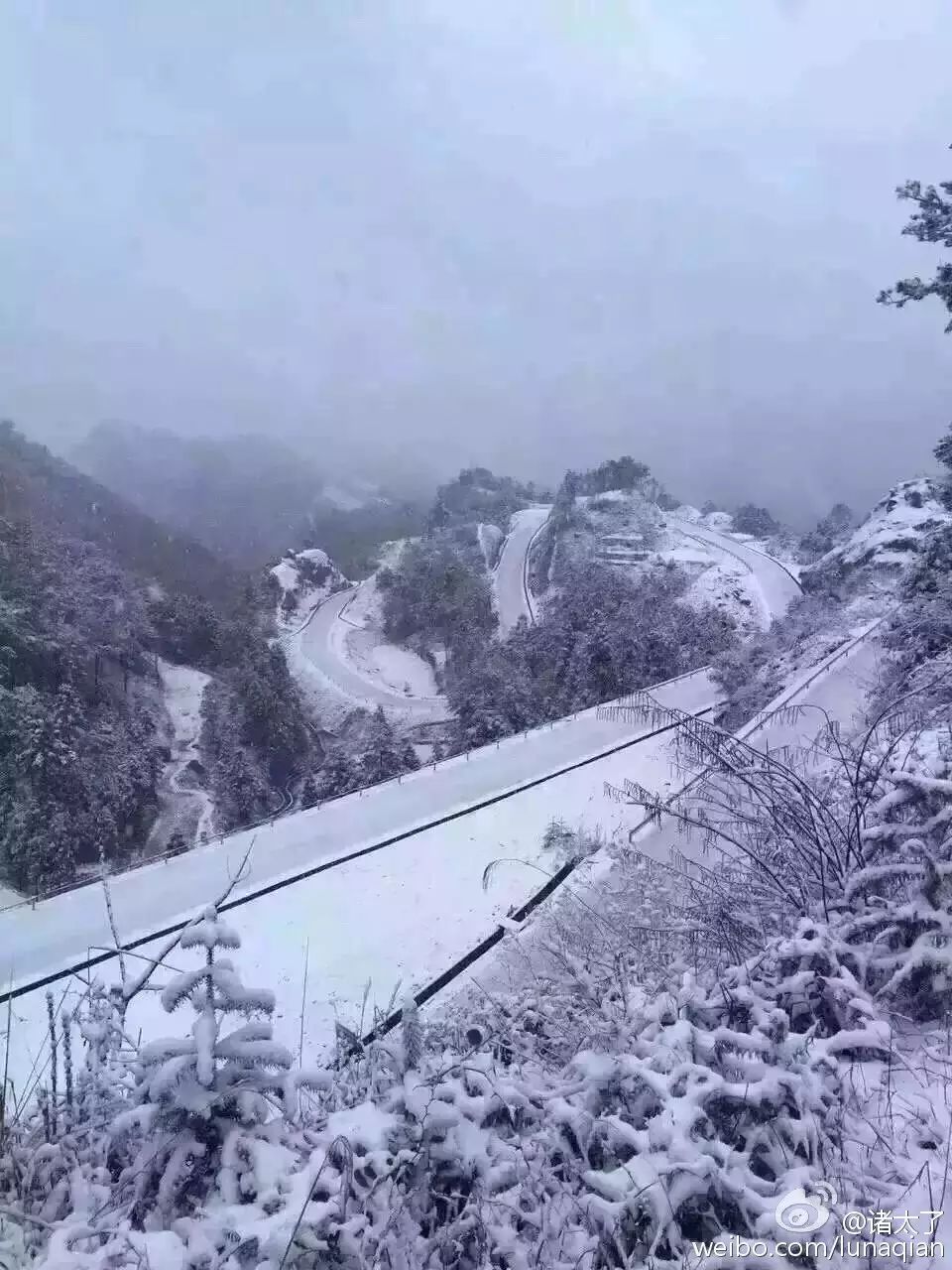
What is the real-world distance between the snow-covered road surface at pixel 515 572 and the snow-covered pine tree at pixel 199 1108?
3597 cm

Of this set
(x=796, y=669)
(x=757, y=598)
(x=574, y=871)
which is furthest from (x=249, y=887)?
(x=757, y=598)

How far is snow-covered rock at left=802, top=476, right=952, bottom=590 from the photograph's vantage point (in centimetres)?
2583

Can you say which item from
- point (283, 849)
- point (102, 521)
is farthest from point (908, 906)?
point (102, 521)

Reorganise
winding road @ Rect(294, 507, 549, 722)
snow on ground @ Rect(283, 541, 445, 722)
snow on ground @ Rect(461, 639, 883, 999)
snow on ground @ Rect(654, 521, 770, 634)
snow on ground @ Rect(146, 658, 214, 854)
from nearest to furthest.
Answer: snow on ground @ Rect(461, 639, 883, 999)
snow on ground @ Rect(146, 658, 214, 854)
snow on ground @ Rect(654, 521, 770, 634)
winding road @ Rect(294, 507, 549, 722)
snow on ground @ Rect(283, 541, 445, 722)

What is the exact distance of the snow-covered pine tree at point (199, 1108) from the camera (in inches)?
79.0

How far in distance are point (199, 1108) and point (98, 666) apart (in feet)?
94.9

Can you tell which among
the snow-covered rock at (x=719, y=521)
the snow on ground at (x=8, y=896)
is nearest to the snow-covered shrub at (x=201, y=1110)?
the snow on ground at (x=8, y=896)

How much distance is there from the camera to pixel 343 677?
3728 centimetres

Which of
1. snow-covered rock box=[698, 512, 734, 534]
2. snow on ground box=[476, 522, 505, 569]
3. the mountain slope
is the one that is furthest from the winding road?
snow-covered rock box=[698, 512, 734, 534]

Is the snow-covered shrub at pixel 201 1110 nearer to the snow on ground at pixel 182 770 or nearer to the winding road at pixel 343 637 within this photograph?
the snow on ground at pixel 182 770

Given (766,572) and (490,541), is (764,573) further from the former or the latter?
(490,541)

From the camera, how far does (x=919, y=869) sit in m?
3.11

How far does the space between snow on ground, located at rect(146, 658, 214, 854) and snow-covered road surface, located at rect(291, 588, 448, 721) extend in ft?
23.1

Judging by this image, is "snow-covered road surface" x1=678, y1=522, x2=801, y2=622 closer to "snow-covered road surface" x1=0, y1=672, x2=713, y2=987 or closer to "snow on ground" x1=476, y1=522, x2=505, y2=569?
"snow on ground" x1=476, y1=522, x2=505, y2=569
